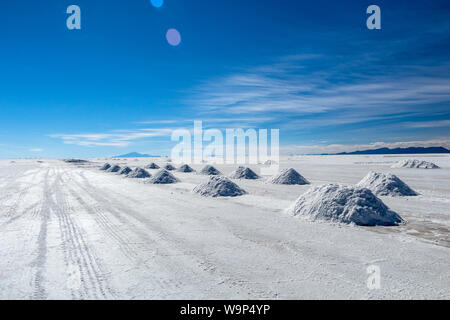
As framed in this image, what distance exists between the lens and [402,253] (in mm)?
5164

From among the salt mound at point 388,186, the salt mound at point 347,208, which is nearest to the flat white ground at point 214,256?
the salt mound at point 347,208

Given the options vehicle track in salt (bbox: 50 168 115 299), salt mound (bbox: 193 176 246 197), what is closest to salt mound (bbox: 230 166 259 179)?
salt mound (bbox: 193 176 246 197)

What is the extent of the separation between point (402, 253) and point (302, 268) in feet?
7.32

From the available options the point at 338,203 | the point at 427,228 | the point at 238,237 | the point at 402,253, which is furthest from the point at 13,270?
the point at 427,228

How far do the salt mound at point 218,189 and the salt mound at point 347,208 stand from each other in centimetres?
475

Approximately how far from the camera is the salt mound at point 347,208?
748 cm

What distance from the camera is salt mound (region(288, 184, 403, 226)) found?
7.48 m

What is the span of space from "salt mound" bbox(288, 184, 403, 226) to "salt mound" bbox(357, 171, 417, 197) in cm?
512

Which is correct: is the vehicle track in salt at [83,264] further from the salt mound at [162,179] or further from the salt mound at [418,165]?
the salt mound at [418,165]

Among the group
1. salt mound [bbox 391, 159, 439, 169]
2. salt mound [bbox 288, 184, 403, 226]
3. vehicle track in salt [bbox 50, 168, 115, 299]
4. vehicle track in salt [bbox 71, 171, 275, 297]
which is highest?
salt mound [bbox 391, 159, 439, 169]
